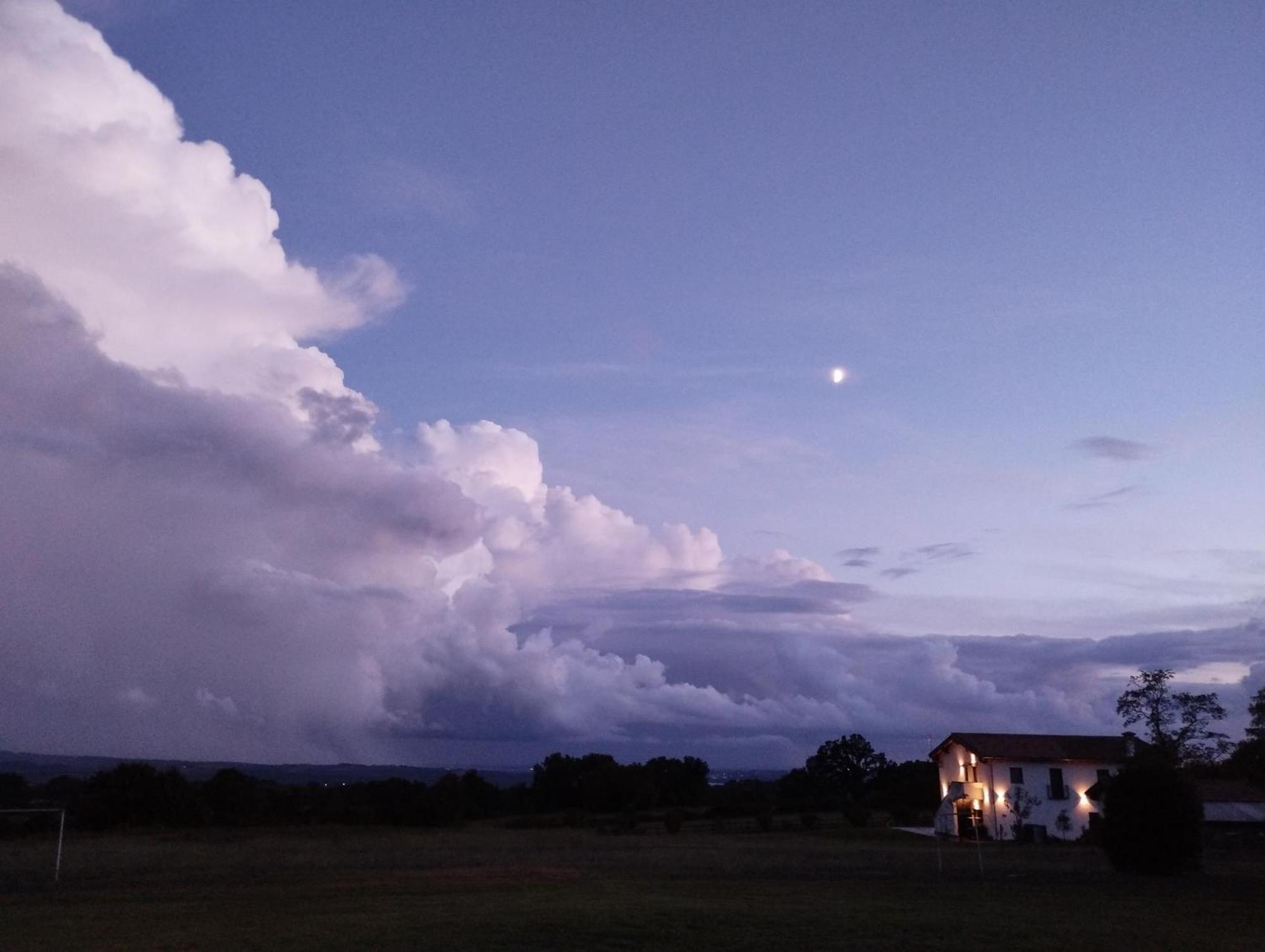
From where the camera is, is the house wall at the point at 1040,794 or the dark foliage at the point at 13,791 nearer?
the house wall at the point at 1040,794

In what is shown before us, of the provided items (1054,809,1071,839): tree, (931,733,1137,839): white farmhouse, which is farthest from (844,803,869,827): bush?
(1054,809,1071,839): tree

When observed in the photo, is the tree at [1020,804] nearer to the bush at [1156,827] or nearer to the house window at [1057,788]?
the house window at [1057,788]

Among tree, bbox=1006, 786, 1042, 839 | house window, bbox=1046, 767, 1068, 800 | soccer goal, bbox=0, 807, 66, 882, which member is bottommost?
soccer goal, bbox=0, 807, 66, 882

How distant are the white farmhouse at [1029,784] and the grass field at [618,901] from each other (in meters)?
11.0

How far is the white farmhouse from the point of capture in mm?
57625

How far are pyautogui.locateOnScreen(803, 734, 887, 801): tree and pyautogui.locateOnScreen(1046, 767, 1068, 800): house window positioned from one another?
43917mm

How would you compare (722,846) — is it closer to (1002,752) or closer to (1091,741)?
(1002,752)

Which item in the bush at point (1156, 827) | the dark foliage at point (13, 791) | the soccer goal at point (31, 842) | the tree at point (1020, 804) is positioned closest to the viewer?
the soccer goal at point (31, 842)

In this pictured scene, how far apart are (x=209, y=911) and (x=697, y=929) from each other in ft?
35.2

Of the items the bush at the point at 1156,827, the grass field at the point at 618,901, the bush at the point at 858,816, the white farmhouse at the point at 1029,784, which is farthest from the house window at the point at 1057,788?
the bush at the point at 1156,827

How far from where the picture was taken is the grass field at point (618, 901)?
1977 centimetres

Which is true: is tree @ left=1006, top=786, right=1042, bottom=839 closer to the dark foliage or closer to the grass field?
the grass field

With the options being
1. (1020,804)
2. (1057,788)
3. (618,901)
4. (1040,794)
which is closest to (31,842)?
(618,901)

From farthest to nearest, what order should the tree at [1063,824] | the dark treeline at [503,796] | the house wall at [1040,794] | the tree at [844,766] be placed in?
the tree at [844,766] → the dark treeline at [503,796] → the house wall at [1040,794] → the tree at [1063,824]
